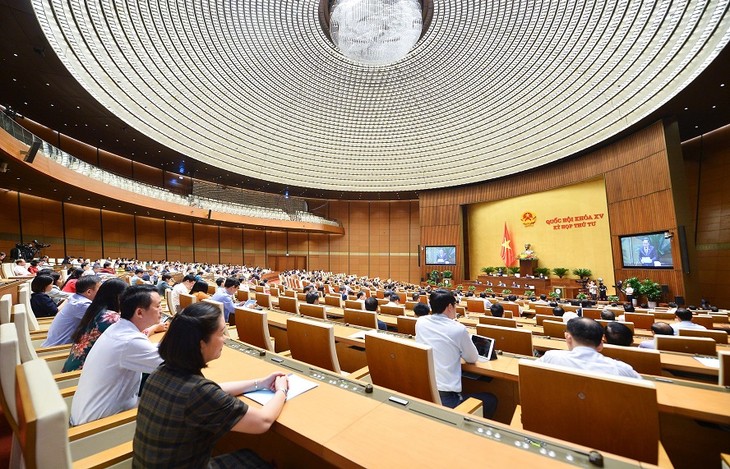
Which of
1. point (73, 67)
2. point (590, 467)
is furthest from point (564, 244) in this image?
point (73, 67)

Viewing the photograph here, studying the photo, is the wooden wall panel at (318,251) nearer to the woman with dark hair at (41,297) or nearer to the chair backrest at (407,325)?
the woman with dark hair at (41,297)

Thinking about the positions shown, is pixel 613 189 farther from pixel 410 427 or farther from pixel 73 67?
pixel 73 67

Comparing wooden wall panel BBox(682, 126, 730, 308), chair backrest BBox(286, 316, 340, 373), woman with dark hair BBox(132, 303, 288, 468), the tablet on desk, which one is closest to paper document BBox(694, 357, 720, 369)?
the tablet on desk

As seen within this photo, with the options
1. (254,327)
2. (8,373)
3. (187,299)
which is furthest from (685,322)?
(187,299)

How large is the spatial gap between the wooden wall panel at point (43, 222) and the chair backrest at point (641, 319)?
2154 centimetres

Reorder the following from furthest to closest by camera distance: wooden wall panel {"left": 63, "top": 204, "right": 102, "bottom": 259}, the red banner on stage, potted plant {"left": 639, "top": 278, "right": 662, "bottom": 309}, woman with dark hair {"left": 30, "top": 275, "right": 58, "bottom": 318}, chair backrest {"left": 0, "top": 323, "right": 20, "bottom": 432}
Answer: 1. the red banner on stage
2. wooden wall panel {"left": 63, "top": 204, "right": 102, "bottom": 259}
3. potted plant {"left": 639, "top": 278, "right": 662, "bottom": 309}
4. woman with dark hair {"left": 30, "top": 275, "right": 58, "bottom": 318}
5. chair backrest {"left": 0, "top": 323, "right": 20, "bottom": 432}

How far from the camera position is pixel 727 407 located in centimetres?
188

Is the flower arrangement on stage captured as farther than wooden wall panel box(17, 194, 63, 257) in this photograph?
Yes

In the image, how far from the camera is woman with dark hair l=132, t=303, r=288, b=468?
1.27 m

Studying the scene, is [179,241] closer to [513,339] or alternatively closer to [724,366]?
[513,339]

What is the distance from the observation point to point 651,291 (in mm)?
11289

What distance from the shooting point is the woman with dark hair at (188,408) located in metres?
1.27

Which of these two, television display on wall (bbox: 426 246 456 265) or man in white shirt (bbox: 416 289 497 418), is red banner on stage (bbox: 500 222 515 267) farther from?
man in white shirt (bbox: 416 289 497 418)

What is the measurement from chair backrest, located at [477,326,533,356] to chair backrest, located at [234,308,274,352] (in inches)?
95.9
